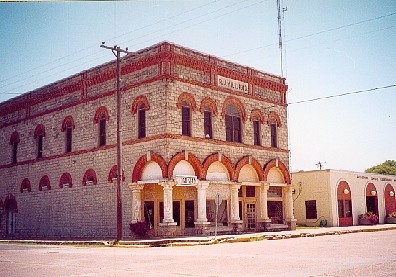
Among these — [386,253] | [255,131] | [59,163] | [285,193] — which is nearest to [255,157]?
[255,131]

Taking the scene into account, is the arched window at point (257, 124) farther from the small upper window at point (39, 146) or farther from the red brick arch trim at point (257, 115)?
the small upper window at point (39, 146)

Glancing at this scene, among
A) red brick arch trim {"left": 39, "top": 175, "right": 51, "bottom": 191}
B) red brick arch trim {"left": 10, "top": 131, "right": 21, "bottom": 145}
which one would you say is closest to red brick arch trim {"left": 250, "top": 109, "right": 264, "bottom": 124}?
red brick arch trim {"left": 39, "top": 175, "right": 51, "bottom": 191}

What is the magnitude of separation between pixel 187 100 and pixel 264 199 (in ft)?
28.2

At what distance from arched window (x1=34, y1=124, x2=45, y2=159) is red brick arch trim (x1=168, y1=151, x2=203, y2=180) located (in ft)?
41.9

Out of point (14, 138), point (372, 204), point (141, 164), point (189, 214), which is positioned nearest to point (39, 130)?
point (14, 138)

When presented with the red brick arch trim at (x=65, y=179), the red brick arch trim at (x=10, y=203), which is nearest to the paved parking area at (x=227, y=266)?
the red brick arch trim at (x=65, y=179)

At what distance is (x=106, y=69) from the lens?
91.6ft

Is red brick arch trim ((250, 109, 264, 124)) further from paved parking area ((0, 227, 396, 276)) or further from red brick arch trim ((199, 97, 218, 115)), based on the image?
paved parking area ((0, 227, 396, 276))

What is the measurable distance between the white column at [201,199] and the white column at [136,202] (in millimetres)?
3187

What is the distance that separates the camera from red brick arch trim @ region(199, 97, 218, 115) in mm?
26312

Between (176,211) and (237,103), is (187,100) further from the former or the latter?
(176,211)

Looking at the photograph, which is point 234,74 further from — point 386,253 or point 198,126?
point 386,253

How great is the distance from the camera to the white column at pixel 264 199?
29.0 metres

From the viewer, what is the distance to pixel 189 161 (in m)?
25.2
